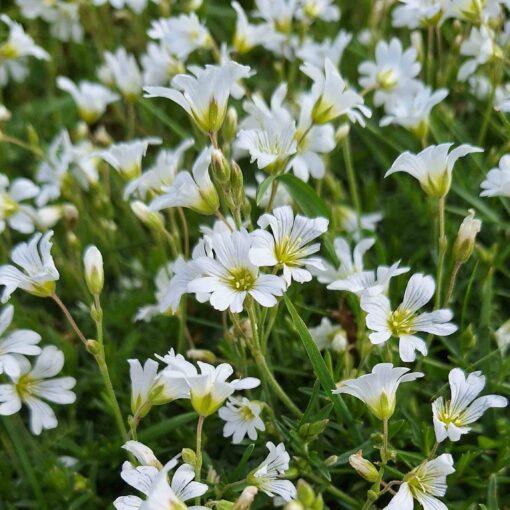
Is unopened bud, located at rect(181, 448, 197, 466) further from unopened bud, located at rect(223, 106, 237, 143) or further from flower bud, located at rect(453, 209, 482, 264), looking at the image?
unopened bud, located at rect(223, 106, 237, 143)

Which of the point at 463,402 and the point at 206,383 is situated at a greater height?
the point at 206,383

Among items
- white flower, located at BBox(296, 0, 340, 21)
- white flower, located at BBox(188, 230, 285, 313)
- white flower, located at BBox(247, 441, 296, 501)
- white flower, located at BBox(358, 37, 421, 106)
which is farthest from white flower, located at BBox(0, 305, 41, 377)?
white flower, located at BBox(296, 0, 340, 21)

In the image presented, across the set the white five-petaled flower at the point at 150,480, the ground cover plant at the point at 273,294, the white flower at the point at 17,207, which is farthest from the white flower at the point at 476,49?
the white five-petaled flower at the point at 150,480

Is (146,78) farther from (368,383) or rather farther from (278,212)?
(368,383)

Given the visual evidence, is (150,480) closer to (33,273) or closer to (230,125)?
(33,273)

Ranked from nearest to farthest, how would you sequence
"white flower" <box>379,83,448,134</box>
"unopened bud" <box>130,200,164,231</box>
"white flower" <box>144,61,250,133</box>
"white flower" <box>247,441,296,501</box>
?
"white flower" <box>247,441,296,501</box>, "white flower" <box>144,61,250,133</box>, "unopened bud" <box>130,200,164,231</box>, "white flower" <box>379,83,448,134</box>

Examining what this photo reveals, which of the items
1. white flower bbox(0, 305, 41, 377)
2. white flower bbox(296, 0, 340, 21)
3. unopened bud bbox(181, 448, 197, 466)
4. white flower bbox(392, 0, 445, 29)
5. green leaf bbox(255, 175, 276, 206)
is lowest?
unopened bud bbox(181, 448, 197, 466)

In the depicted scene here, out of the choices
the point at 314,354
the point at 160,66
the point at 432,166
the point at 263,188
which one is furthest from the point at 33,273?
the point at 160,66
